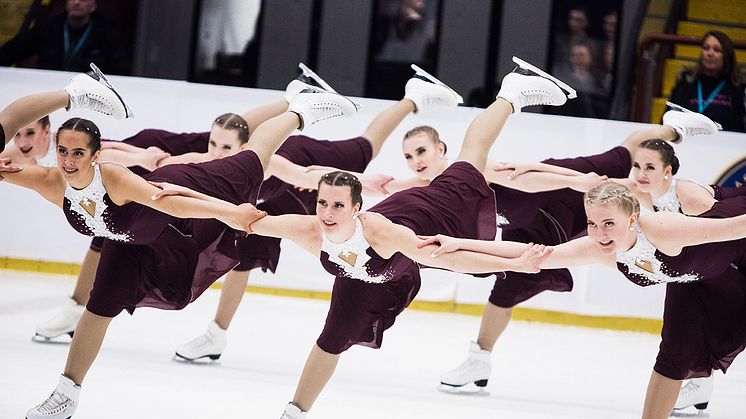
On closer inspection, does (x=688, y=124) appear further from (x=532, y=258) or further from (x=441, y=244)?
(x=441, y=244)

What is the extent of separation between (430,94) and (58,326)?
257cm

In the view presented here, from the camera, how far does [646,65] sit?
7.59 metres

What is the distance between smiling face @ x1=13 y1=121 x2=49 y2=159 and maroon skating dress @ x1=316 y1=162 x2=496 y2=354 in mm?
2127

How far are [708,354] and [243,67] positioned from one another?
5.27 meters

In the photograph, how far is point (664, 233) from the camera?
3.86m

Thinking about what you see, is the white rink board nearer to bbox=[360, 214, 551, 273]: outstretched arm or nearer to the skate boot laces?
bbox=[360, 214, 551, 273]: outstretched arm

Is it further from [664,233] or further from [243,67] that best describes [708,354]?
[243,67]

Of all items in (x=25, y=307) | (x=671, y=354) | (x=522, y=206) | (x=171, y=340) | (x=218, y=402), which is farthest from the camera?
(x=25, y=307)

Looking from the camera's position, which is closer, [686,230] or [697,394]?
[686,230]

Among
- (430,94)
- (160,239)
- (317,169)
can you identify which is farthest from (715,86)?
(160,239)

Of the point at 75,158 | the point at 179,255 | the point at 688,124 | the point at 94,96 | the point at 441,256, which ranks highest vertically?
Result: the point at 688,124

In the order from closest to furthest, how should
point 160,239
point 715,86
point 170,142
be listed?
point 160,239 < point 170,142 < point 715,86

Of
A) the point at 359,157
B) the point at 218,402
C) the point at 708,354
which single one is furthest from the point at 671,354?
the point at 359,157

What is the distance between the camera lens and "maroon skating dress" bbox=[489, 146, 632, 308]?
17.6ft
